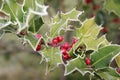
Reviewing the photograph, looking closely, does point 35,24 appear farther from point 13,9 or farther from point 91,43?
point 91,43

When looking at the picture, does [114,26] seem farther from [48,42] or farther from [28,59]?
[28,59]

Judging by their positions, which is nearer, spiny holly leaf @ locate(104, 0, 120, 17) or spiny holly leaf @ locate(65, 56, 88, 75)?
spiny holly leaf @ locate(65, 56, 88, 75)

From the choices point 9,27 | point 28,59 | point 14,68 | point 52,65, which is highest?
point 9,27

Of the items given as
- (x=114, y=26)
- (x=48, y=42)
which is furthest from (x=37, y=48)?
(x=114, y=26)

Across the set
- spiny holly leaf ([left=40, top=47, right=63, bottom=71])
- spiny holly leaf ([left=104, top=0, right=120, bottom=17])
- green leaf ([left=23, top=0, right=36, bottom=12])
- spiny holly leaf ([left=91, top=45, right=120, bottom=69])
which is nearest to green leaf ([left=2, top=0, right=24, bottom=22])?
green leaf ([left=23, top=0, right=36, bottom=12])

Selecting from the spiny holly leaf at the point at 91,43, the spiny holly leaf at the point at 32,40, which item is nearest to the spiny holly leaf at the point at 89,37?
the spiny holly leaf at the point at 91,43

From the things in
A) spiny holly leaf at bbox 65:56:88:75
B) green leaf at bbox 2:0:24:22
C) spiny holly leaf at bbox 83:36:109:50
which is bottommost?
spiny holly leaf at bbox 65:56:88:75

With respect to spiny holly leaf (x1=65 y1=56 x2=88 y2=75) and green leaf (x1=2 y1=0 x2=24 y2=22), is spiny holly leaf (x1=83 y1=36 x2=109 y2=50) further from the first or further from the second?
green leaf (x1=2 y1=0 x2=24 y2=22)
